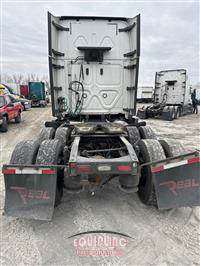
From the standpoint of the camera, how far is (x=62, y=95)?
457cm

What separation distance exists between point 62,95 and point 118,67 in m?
1.60

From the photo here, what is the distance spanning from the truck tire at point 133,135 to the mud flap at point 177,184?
1.24 metres

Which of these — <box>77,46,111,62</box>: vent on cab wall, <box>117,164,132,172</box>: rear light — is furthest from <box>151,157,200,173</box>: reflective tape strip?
<box>77,46,111,62</box>: vent on cab wall

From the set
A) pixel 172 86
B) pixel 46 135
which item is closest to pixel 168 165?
pixel 46 135

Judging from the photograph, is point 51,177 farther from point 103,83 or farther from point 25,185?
point 103,83

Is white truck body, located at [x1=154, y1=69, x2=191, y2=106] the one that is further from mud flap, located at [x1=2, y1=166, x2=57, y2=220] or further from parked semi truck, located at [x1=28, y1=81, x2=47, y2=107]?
parked semi truck, located at [x1=28, y1=81, x2=47, y2=107]

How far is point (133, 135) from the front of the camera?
3.75m

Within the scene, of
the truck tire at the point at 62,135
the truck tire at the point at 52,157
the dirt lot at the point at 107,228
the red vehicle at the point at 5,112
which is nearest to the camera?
the dirt lot at the point at 107,228

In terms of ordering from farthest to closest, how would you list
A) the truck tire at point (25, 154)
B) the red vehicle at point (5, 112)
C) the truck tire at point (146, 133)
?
the red vehicle at point (5, 112), the truck tire at point (146, 133), the truck tire at point (25, 154)

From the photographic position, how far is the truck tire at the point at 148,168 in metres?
2.69

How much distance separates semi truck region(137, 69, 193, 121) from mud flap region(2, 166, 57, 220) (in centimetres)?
1271

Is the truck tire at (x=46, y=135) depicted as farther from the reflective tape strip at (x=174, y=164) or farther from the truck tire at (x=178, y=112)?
the truck tire at (x=178, y=112)

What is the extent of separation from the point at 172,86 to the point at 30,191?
14.7 meters

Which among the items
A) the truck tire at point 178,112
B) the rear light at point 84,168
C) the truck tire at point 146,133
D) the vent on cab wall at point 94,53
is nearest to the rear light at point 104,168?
the rear light at point 84,168
